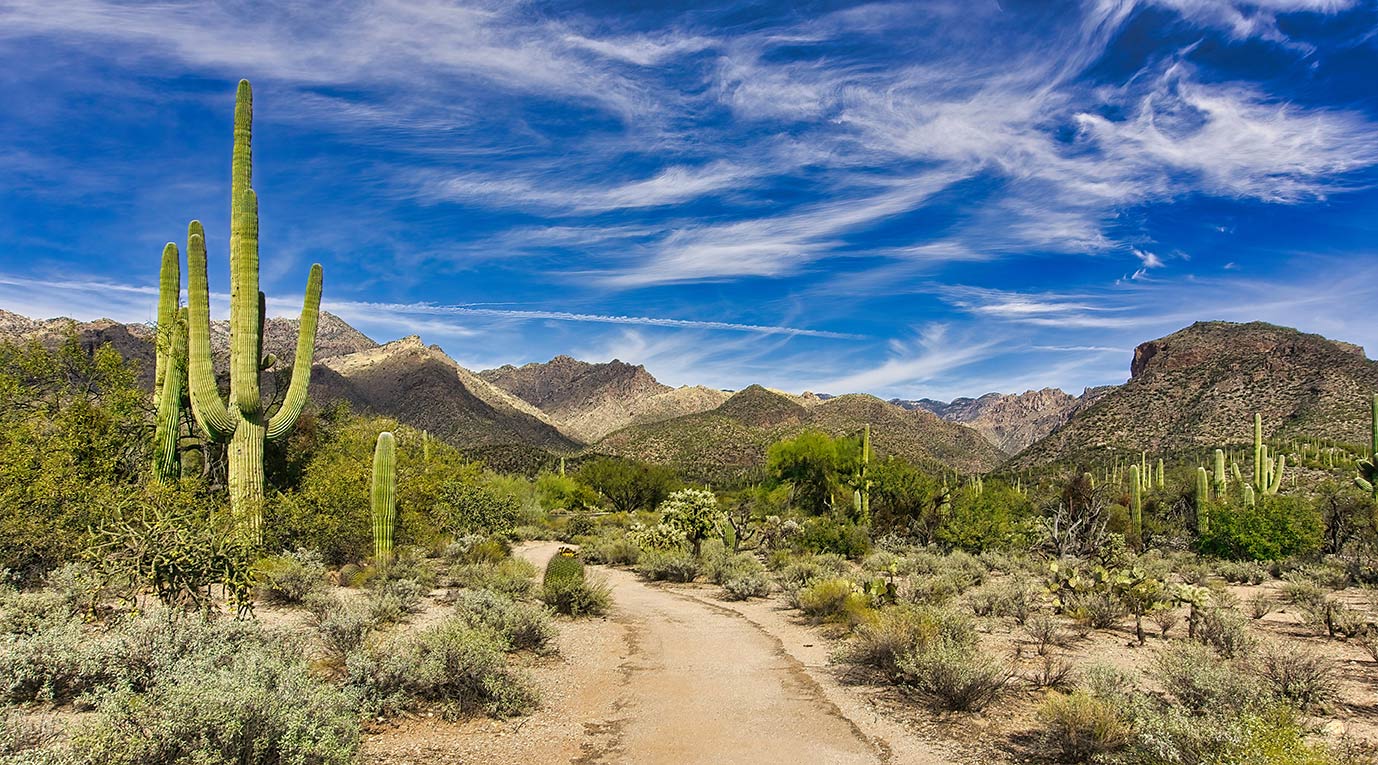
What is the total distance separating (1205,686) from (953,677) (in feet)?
7.70

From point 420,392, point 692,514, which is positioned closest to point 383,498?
point 692,514

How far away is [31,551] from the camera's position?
39.9 feet

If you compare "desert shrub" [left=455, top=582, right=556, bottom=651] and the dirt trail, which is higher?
"desert shrub" [left=455, top=582, right=556, bottom=651]

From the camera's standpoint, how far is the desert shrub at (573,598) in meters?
14.5

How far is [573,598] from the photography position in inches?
572

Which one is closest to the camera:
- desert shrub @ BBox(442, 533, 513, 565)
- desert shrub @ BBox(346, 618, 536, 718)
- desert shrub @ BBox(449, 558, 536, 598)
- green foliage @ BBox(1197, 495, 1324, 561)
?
desert shrub @ BBox(346, 618, 536, 718)

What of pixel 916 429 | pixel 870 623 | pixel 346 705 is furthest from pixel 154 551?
pixel 916 429

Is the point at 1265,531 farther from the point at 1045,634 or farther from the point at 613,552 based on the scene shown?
the point at 613,552

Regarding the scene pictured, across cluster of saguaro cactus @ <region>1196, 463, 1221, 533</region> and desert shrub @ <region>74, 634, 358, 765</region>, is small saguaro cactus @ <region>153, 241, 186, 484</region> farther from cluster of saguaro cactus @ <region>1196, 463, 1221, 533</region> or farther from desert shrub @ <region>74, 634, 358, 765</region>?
cluster of saguaro cactus @ <region>1196, 463, 1221, 533</region>

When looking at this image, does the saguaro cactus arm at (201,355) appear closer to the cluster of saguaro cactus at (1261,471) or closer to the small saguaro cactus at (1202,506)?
the small saguaro cactus at (1202,506)

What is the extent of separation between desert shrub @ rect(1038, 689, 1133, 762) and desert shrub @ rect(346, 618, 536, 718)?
17.6 ft

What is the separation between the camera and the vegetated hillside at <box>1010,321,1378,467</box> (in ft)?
217

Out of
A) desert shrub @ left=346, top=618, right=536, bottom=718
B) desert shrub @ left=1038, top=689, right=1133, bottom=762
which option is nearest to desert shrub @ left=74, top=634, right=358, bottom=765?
desert shrub @ left=346, top=618, right=536, bottom=718

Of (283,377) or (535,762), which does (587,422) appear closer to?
(283,377)
